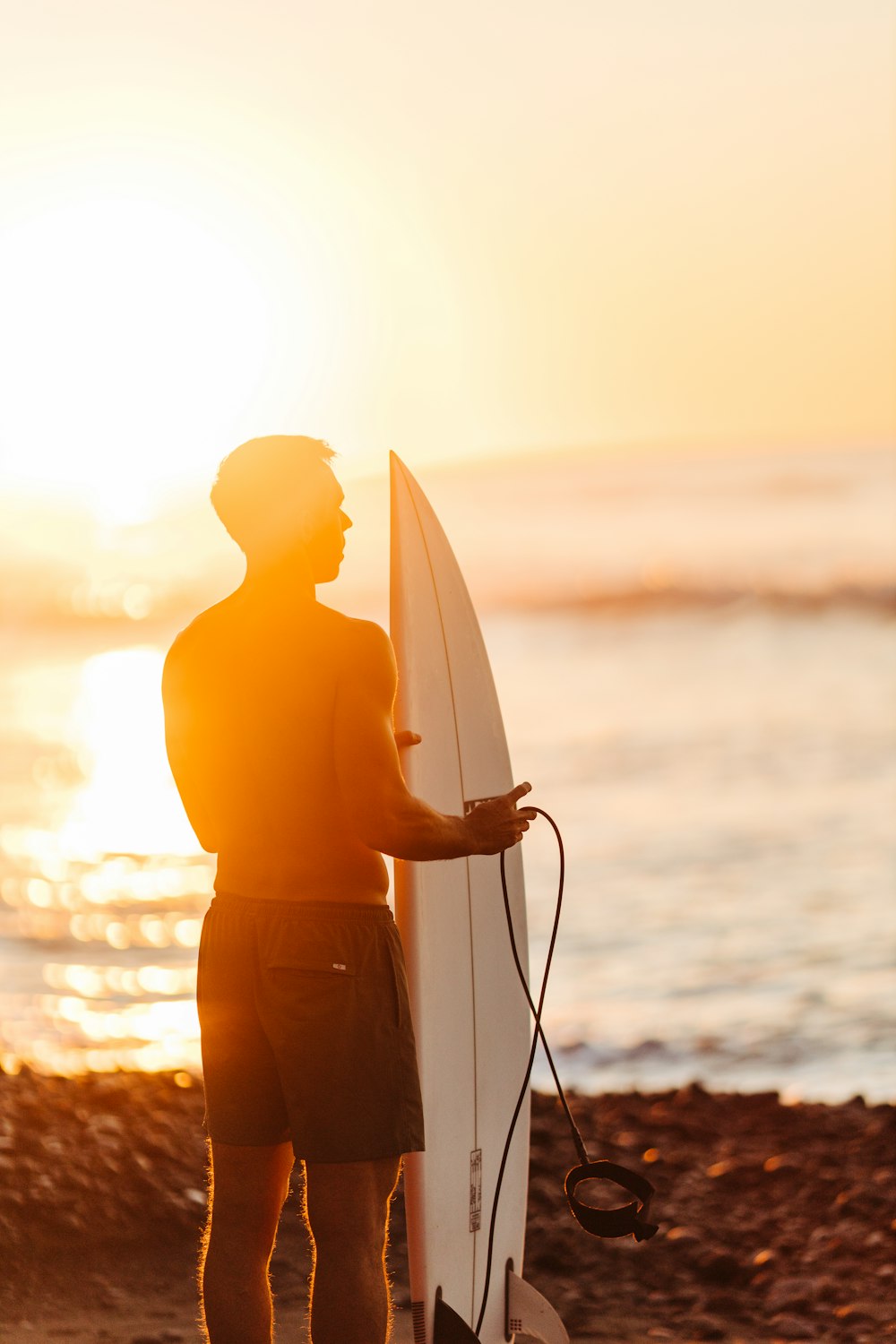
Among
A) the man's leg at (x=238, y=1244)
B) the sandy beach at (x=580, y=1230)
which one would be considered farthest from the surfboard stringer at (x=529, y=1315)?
the man's leg at (x=238, y=1244)

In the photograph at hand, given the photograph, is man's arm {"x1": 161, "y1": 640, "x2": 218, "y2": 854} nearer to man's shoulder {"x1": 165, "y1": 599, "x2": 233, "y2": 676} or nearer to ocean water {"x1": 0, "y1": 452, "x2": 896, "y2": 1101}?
man's shoulder {"x1": 165, "y1": 599, "x2": 233, "y2": 676}

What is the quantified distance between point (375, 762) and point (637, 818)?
1030 cm

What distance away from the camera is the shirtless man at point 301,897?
2.26m

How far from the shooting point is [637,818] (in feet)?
40.5

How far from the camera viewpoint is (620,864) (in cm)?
1034

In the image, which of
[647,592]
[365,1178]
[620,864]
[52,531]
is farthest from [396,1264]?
[52,531]

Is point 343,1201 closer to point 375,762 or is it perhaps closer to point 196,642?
point 375,762

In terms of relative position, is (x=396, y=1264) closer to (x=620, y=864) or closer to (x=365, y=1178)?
(x=365, y=1178)

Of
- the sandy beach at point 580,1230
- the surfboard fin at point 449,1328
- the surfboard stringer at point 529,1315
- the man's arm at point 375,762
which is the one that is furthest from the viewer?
the sandy beach at point 580,1230

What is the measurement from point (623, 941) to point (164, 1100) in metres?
3.94

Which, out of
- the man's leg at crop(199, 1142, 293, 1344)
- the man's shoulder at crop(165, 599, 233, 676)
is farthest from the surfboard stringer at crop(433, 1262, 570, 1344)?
the man's shoulder at crop(165, 599, 233, 676)

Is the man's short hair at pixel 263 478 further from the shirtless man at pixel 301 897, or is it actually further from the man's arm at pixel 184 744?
the man's arm at pixel 184 744

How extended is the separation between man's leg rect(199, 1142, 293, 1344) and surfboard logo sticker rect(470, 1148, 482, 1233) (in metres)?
0.79

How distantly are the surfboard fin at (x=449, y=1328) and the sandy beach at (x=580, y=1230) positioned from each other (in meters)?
0.47
